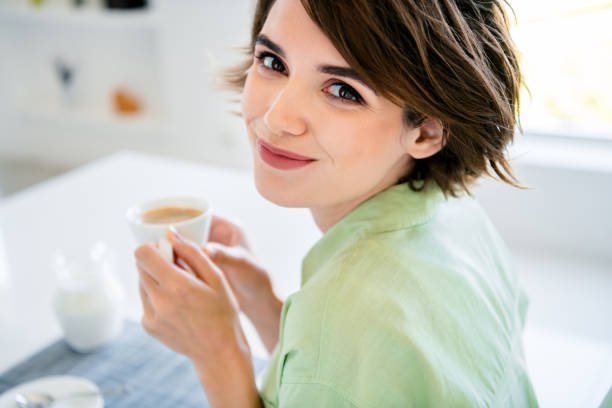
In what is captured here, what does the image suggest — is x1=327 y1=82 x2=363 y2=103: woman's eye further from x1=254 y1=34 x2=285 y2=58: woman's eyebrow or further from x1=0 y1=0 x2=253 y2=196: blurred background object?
x1=0 y1=0 x2=253 y2=196: blurred background object

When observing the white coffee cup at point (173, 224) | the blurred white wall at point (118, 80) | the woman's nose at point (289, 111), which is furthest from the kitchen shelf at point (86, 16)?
the woman's nose at point (289, 111)

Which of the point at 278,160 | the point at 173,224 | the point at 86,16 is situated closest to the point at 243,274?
the point at 173,224

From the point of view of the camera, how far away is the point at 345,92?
2.36ft

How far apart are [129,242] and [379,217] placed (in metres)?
0.72

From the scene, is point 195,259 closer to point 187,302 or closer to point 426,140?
point 187,302

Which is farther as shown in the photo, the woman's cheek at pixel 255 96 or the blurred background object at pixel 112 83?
the blurred background object at pixel 112 83

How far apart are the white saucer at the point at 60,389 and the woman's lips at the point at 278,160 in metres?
0.40

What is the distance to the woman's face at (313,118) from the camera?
71 cm

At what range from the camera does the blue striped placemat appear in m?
0.87

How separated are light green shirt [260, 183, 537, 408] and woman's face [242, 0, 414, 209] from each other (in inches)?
2.7

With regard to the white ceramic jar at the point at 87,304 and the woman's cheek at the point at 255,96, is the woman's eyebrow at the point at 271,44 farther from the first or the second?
the white ceramic jar at the point at 87,304

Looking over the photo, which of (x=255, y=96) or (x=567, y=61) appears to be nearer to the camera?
(x=255, y=96)

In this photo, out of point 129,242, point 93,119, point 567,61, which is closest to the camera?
point 129,242

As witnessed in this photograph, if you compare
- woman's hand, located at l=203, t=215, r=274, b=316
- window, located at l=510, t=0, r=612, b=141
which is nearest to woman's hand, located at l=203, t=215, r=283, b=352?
woman's hand, located at l=203, t=215, r=274, b=316
